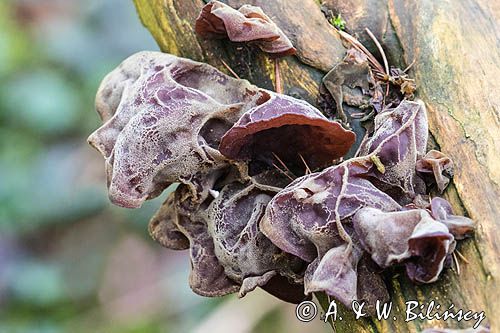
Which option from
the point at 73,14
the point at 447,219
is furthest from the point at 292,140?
the point at 73,14

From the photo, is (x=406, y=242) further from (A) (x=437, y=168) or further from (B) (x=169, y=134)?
(B) (x=169, y=134)

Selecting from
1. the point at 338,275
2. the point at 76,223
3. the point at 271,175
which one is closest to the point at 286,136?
the point at 271,175

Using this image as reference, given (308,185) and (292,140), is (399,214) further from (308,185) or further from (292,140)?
(292,140)

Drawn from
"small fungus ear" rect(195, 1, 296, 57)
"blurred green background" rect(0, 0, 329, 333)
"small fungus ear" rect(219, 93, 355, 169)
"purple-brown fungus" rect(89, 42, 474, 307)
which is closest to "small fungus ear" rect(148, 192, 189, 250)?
"purple-brown fungus" rect(89, 42, 474, 307)

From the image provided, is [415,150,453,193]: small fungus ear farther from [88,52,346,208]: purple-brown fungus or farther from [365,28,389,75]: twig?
[365,28,389,75]: twig
